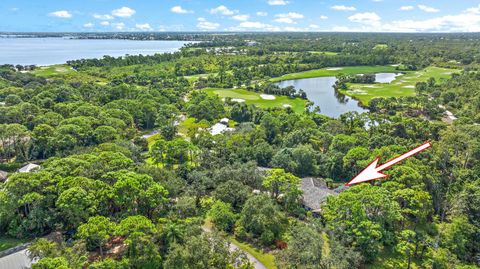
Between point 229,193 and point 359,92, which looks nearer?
point 229,193

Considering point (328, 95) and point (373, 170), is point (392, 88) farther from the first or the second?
point (373, 170)

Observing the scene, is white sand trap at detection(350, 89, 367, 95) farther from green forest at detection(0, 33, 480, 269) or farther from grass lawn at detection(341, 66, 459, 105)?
green forest at detection(0, 33, 480, 269)

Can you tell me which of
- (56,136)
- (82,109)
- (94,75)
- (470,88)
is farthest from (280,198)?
(94,75)

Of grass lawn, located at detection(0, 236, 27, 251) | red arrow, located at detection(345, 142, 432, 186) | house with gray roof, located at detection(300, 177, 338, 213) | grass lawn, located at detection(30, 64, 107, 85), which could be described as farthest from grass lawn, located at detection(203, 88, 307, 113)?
grass lawn, located at detection(0, 236, 27, 251)

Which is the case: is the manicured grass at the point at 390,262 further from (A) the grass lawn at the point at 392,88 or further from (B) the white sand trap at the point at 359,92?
(B) the white sand trap at the point at 359,92

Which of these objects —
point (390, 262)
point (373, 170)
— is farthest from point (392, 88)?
point (390, 262)

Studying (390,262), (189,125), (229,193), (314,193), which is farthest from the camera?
(189,125)

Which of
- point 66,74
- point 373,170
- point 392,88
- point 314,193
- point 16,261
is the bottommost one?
point 16,261
